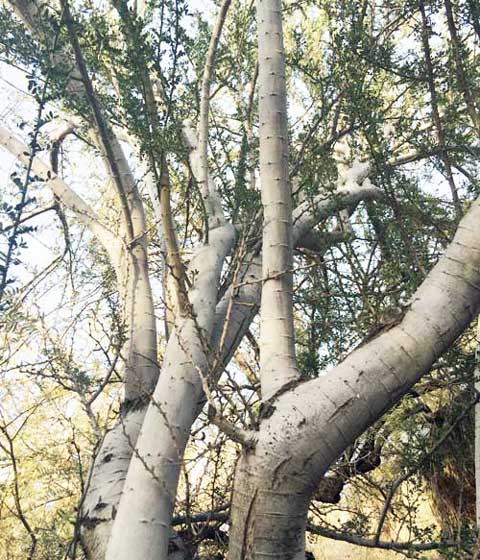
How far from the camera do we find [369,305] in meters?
2.37

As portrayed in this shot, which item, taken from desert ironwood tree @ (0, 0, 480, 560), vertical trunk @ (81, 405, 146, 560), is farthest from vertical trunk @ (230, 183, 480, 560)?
vertical trunk @ (81, 405, 146, 560)

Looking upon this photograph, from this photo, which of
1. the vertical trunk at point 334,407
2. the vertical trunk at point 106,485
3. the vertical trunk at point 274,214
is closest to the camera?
the vertical trunk at point 334,407

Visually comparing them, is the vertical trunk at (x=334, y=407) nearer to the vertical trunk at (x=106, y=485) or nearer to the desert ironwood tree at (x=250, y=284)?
the desert ironwood tree at (x=250, y=284)

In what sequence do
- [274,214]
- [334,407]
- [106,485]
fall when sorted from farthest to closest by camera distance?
1. [106,485]
2. [274,214]
3. [334,407]

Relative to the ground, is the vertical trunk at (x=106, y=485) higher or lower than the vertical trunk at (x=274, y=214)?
lower

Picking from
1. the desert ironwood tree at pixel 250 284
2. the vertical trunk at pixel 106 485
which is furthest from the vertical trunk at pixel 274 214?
the vertical trunk at pixel 106 485

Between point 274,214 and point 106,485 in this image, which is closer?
point 274,214

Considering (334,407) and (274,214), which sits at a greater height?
(274,214)

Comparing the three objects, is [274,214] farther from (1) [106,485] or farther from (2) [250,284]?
(1) [106,485]

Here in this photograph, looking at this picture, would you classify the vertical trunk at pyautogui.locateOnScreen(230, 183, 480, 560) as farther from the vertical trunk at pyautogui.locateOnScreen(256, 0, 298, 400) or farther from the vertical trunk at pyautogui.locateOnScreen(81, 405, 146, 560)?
the vertical trunk at pyautogui.locateOnScreen(81, 405, 146, 560)

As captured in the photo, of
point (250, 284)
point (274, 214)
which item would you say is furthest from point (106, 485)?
point (274, 214)

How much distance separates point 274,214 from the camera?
1.87 meters

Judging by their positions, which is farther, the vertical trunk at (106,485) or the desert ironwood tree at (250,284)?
the vertical trunk at (106,485)

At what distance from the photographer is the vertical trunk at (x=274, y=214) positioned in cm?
170
